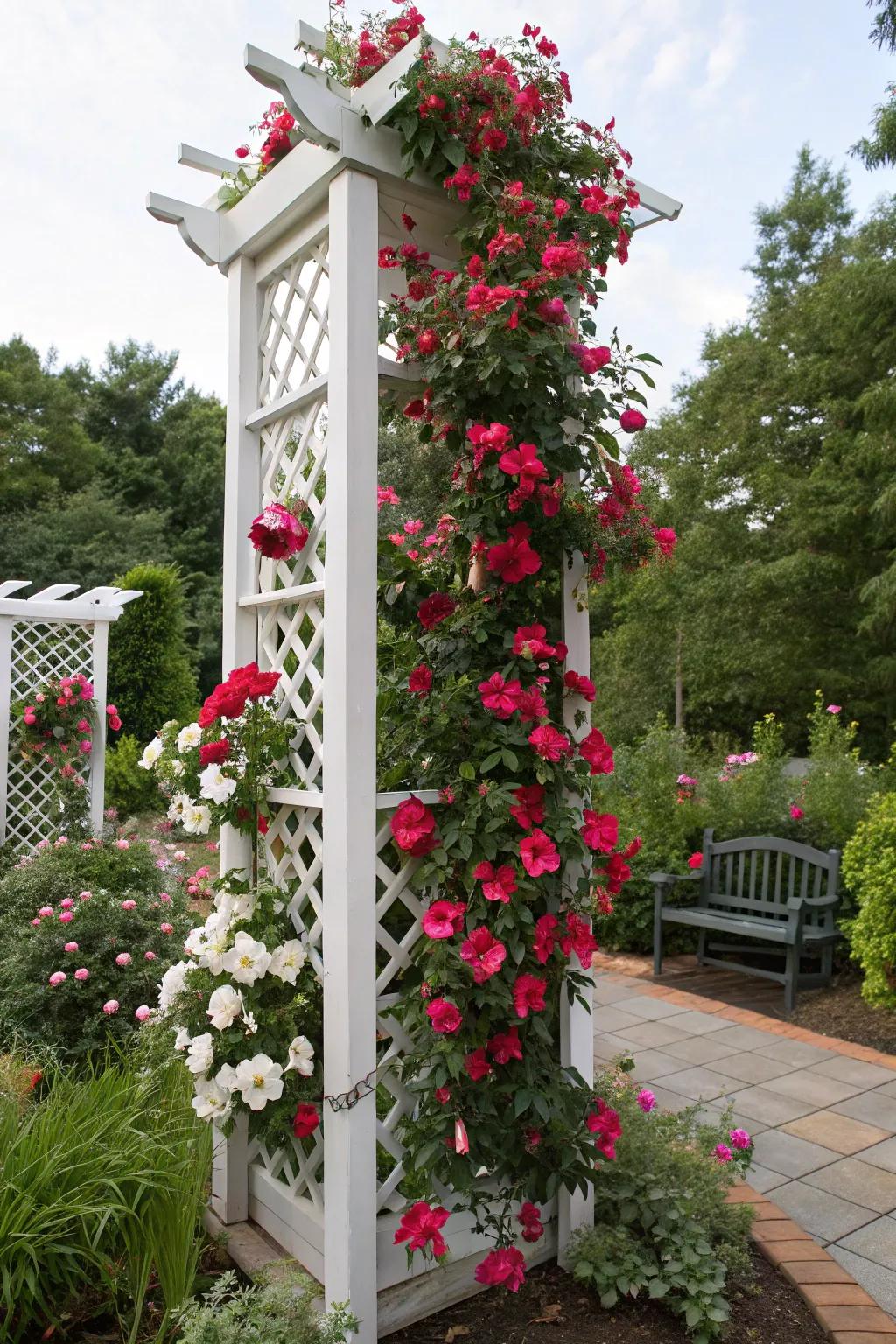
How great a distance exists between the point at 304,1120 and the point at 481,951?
49 cm

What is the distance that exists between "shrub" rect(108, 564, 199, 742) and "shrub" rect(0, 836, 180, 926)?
6.99 metres

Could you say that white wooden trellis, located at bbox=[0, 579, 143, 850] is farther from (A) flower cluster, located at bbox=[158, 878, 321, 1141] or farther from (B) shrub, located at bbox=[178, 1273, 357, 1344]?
(B) shrub, located at bbox=[178, 1273, 357, 1344]

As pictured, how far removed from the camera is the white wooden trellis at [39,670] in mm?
5477

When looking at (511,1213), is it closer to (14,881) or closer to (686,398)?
(14,881)

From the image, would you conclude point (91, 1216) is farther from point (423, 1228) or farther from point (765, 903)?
point (765, 903)

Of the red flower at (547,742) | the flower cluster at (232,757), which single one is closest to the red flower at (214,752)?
the flower cluster at (232,757)

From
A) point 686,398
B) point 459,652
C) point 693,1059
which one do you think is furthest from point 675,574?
point 459,652

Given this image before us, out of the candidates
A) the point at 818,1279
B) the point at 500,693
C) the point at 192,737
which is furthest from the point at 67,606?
the point at 818,1279

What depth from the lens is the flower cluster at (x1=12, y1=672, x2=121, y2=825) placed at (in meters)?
5.53

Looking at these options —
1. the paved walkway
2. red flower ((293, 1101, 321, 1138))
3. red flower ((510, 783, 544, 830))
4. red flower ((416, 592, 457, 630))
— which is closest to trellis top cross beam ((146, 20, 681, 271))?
red flower ((416, 592, 457, 630))

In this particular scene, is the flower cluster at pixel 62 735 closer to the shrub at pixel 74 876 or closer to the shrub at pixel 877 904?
the shrub at pixel 74 876

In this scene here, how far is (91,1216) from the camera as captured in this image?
5.69 feet

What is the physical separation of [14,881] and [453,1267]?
2890 mm

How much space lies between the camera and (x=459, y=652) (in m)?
1.97
